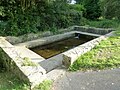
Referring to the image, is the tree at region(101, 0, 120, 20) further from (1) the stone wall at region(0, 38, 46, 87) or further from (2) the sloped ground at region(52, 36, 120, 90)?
(1) the stone wall at region(0, 38, 46, 87)

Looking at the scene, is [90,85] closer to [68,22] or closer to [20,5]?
[20,5]

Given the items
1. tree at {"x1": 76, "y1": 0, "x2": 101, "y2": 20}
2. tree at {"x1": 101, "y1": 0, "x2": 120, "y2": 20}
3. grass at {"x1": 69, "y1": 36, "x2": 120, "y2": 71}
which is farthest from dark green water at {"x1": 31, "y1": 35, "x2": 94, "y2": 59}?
tree at {"x1": 76, "y1": 0, "x2": 101, "y2": 20}

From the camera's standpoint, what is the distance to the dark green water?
7.70 meters

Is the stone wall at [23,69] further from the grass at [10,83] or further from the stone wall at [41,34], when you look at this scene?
the stone wall at [41,34]

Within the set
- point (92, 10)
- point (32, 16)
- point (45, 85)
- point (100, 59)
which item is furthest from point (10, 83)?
point (92, 10)

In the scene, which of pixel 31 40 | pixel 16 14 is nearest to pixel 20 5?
pixel 16 14

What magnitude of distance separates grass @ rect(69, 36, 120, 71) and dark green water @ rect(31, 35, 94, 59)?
200cm

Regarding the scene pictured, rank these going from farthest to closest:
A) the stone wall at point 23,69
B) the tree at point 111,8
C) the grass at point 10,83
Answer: the tree at point 111,8
the stone wall at point 23,69
the grass at point 10,83

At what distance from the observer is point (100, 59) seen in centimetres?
558

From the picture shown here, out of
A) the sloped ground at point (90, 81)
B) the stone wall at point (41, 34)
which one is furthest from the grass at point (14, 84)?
the stone wall at point (41, 34)

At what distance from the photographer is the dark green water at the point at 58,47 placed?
25.2ft

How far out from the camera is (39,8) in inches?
391

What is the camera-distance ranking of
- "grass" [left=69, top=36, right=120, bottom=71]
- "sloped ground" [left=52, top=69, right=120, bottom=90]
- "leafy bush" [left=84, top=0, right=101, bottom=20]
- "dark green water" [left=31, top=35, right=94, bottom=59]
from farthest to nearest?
"leafy bush" [left=84, top=0, right=101, bottom=20] < "dark green water" [left=31, top=35, right=94, bottom=59] < "grass" [left=69, top=36, right=120, bottom=71] < "sloped ground" [left=52, top=69, right=120, bottom=90]

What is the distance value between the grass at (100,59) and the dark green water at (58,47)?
A: 200 centimetres
